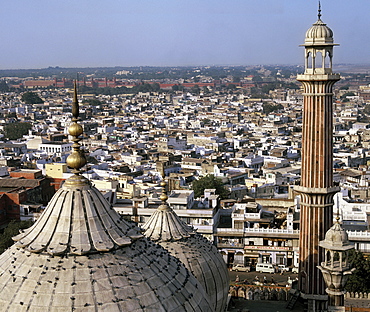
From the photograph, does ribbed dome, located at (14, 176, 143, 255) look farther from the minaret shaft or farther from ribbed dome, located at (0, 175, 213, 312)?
the minaret shaft

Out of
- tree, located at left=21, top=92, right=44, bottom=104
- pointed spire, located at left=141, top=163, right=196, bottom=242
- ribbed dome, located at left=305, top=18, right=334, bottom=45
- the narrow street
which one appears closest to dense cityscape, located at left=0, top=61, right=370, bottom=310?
the narrow street

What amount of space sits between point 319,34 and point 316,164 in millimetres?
2652

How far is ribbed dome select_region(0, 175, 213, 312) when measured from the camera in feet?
17.6

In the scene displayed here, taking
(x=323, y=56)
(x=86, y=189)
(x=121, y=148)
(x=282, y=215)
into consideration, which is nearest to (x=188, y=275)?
(x=86, y=189)

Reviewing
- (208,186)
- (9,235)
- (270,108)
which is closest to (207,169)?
(208,186)

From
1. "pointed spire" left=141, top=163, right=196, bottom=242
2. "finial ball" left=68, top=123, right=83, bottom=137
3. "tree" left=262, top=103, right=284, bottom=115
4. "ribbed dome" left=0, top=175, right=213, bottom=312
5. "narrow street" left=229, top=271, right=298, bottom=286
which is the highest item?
"finial ball" left=68, top=123, right=83, bottom=137

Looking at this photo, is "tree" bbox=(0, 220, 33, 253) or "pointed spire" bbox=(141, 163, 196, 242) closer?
"pointed spire" bbox=(141, 163, 196, 242)

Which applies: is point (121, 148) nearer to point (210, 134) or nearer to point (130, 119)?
point (210, 134)

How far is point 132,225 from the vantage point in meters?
6.07

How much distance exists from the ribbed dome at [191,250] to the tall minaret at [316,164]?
4441 mm

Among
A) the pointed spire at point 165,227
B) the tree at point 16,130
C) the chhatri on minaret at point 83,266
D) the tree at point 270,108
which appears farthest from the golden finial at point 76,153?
the tree at point 270,108

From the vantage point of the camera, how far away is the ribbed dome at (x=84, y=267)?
5355 millimetres

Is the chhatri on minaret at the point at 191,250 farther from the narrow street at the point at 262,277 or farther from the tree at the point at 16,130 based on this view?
the tree at the point at 16,130

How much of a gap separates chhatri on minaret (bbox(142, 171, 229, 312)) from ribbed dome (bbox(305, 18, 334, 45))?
5700 mm
